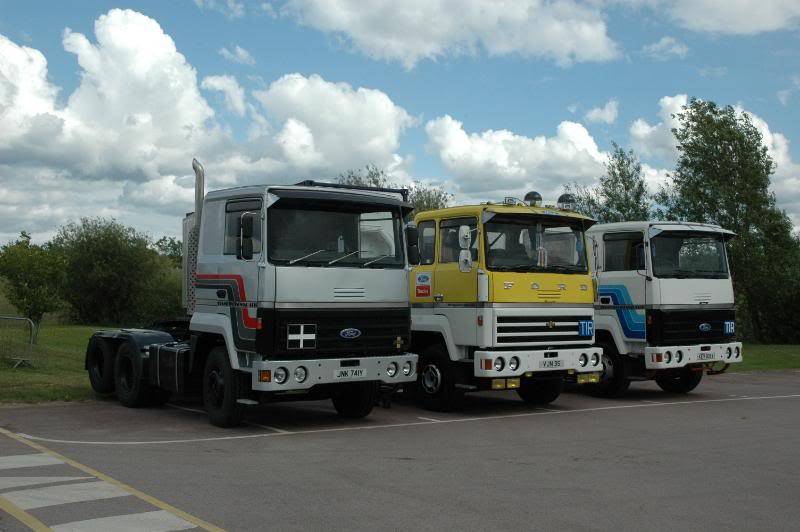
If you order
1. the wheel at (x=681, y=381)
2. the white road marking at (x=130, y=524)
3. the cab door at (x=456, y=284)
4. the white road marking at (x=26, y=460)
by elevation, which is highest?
the cab door at (x=456, y=284)

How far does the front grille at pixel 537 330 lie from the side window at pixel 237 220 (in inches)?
152

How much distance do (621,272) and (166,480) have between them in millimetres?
9953

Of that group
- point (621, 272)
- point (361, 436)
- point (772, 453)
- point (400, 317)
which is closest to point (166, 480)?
point (361, 436)

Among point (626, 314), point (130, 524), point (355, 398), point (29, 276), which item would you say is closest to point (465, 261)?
point (355, 398)

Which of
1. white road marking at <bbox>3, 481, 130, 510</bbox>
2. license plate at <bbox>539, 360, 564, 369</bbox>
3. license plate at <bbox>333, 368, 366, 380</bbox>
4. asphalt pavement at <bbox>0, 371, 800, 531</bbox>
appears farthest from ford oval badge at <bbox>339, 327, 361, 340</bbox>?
white road marking at <bbox>3, 481, 130, 510</bbox>

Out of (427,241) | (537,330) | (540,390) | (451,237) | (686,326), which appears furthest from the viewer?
(686,326)

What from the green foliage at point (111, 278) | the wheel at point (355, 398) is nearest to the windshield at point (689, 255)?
the wheel at point (355, 398)

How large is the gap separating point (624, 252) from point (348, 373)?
6599mm

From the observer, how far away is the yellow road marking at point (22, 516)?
22.7 feet

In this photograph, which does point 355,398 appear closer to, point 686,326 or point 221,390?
point 221,390

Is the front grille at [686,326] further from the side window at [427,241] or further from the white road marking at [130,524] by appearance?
the white road marking at [130,524]

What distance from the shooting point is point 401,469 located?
952cm

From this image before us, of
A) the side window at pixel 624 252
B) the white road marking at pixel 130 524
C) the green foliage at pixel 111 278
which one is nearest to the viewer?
the white road marking at pixel 130 524

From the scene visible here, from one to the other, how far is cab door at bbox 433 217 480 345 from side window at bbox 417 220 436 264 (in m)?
0.17
